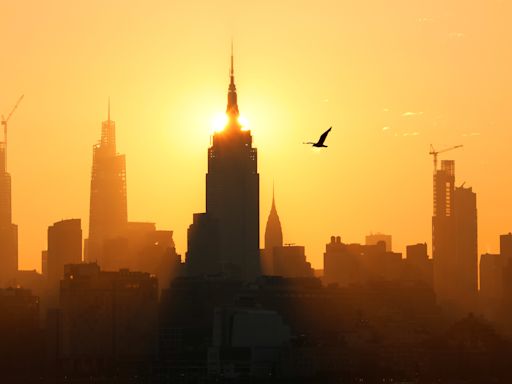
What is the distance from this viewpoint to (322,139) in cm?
10175

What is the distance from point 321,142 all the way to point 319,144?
407 millimetres

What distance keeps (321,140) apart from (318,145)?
486 mm

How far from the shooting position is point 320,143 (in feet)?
331

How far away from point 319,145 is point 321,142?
315mm

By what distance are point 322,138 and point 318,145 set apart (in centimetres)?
104

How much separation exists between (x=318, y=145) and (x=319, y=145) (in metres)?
0.08

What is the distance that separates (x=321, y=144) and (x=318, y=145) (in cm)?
47

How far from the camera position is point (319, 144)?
330 ft

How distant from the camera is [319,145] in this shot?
331ft

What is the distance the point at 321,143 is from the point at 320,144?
324mm

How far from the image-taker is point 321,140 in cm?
10125

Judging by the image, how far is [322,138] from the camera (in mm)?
101812

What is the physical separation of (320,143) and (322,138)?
1107 millimetres

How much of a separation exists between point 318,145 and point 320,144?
0.13 metres
